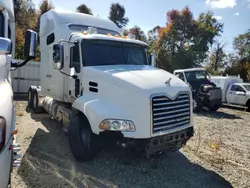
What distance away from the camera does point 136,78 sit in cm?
486

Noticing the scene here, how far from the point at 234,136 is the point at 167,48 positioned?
80.4 feet

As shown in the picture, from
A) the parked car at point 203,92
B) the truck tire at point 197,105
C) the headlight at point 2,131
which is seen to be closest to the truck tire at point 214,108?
the parked car at point 203,92

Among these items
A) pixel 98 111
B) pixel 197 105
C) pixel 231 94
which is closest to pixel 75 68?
pixel 98 111

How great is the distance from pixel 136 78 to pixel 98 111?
0.92 meters

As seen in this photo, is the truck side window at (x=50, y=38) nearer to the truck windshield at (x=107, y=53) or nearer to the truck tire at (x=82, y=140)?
the truck windshield at (x=107, y=53)

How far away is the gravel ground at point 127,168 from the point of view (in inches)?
176

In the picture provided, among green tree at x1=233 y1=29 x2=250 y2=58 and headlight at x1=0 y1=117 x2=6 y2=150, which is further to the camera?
green tree at x1=233 y1=29 x2=250 y2=58

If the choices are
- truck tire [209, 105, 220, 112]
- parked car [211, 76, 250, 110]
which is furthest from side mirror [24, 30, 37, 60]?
parked car [211, 76, 250, 110]

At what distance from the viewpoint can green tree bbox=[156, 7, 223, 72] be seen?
31.2 metres

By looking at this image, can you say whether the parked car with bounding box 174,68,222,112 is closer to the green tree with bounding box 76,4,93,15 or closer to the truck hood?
the truck hood

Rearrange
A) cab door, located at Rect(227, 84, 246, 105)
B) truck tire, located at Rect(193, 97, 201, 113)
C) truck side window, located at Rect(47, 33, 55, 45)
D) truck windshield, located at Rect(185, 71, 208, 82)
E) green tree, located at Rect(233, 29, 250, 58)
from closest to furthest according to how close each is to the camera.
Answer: truck side window, located at Rect(47, 33, 55, 45) < truck tire, located at Rect(193, 97, 201, 113) < truck windshield, located at Rect(185, 71, 208, 82) < cab door, located at Rect(227, 84, 246, 105) < green tree, located at Rect(233, 29, 250, 58)

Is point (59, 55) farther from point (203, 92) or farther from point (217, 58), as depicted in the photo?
point (217, 58)

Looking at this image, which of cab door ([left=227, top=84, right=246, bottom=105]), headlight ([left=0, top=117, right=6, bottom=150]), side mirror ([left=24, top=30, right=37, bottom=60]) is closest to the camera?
headlight ([left=0, top=117, right=6, bottom=150])

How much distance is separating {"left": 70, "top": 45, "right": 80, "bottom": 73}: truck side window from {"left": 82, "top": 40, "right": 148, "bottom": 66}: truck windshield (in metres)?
0.20
